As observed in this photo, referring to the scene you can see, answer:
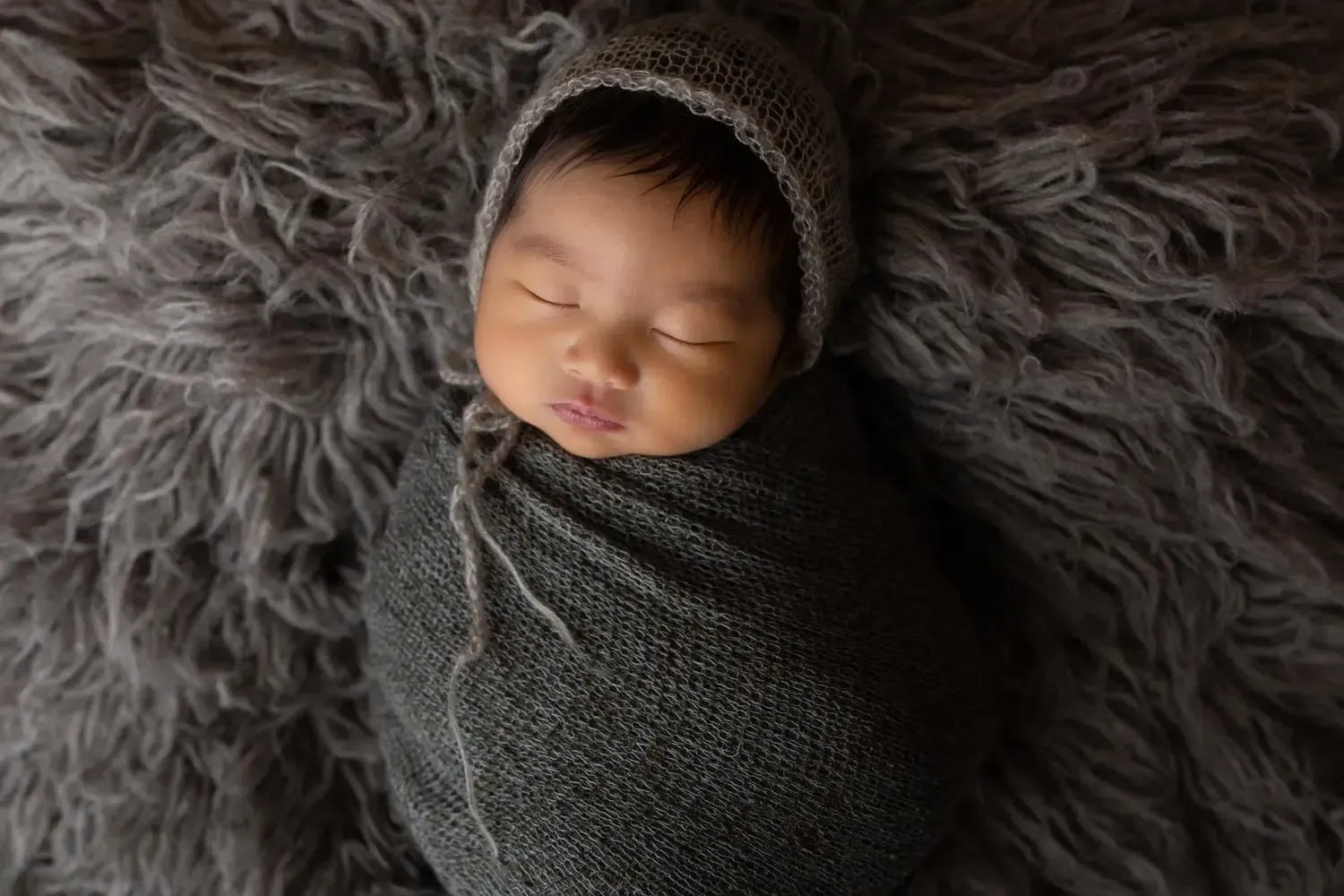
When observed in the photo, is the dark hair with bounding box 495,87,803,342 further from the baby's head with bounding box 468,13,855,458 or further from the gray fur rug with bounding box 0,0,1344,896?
the gray fur rug with bounding box 0,0,1344,896

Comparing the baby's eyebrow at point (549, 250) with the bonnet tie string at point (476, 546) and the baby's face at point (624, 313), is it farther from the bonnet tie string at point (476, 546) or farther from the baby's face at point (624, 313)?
the bonnet tie string at point (476, 546)

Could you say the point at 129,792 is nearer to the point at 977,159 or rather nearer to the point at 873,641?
the point at 873,641

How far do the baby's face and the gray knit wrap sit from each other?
4 cm

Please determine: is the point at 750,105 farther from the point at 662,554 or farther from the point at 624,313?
the point at 662,554

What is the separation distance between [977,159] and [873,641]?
0.31 m

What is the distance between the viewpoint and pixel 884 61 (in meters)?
0.74

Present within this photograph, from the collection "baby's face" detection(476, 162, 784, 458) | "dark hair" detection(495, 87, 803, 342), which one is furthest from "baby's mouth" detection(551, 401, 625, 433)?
"dark hair" detection(495, 87, 803, 342)

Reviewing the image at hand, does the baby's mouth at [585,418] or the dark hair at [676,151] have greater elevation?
the dark hair at [676,151]

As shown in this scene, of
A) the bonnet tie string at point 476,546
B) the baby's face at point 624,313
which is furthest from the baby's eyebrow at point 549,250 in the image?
the bonnet tie string at point 476,546

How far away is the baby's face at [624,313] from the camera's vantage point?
2.09 feet

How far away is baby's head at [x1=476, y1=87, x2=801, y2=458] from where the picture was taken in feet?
2.09

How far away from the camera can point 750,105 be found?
2.11 ft

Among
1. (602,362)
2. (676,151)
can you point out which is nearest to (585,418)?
(602,362)

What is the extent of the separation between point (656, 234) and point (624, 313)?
0.05 metres
